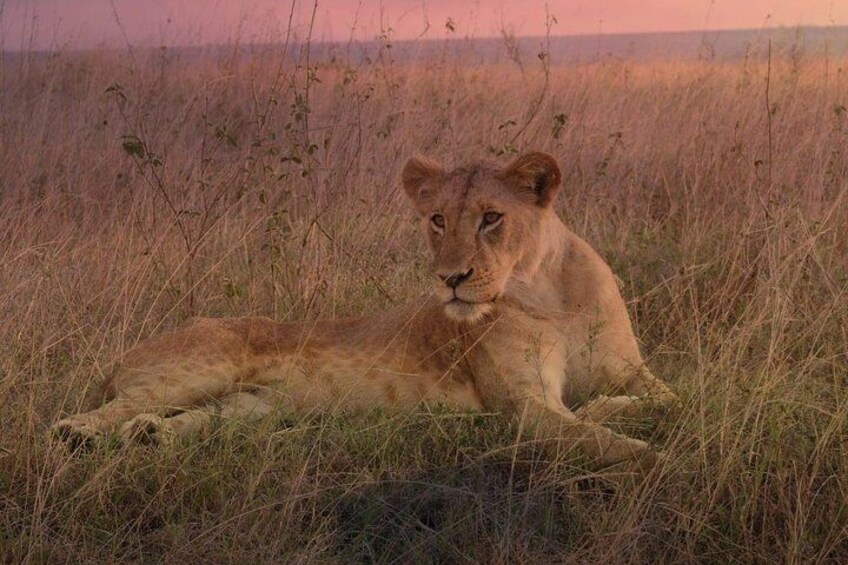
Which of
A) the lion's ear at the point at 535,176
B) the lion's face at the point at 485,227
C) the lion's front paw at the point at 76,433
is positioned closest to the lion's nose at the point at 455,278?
the lion's face at the point at 485,227

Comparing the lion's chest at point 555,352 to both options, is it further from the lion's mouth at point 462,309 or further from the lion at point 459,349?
the lion's mouth at point 462,309

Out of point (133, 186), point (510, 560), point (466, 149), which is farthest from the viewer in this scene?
point (466, 149)

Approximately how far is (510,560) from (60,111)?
10934mm

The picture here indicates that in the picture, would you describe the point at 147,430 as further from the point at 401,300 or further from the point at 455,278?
the point at 401,300

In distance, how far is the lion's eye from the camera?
Answer: 4707mm

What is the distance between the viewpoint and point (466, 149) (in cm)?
1012

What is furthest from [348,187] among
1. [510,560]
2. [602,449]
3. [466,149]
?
[510,560]

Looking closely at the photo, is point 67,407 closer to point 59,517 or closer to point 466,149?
point 59,517

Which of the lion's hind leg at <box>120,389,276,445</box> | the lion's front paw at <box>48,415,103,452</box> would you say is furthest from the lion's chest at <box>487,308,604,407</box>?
the lion's front paw at <box>48,415,103,452</box>

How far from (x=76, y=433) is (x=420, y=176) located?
70.6 inches

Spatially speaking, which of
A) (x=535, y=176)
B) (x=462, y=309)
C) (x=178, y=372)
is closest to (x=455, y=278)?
(x=462, y=309)

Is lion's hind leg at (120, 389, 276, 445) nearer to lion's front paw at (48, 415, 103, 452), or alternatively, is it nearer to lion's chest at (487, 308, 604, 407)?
lion's front paw at (48, 415, 103, 452)

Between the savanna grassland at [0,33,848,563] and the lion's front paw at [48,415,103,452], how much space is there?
0.06m

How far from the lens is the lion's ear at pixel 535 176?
474 cm
